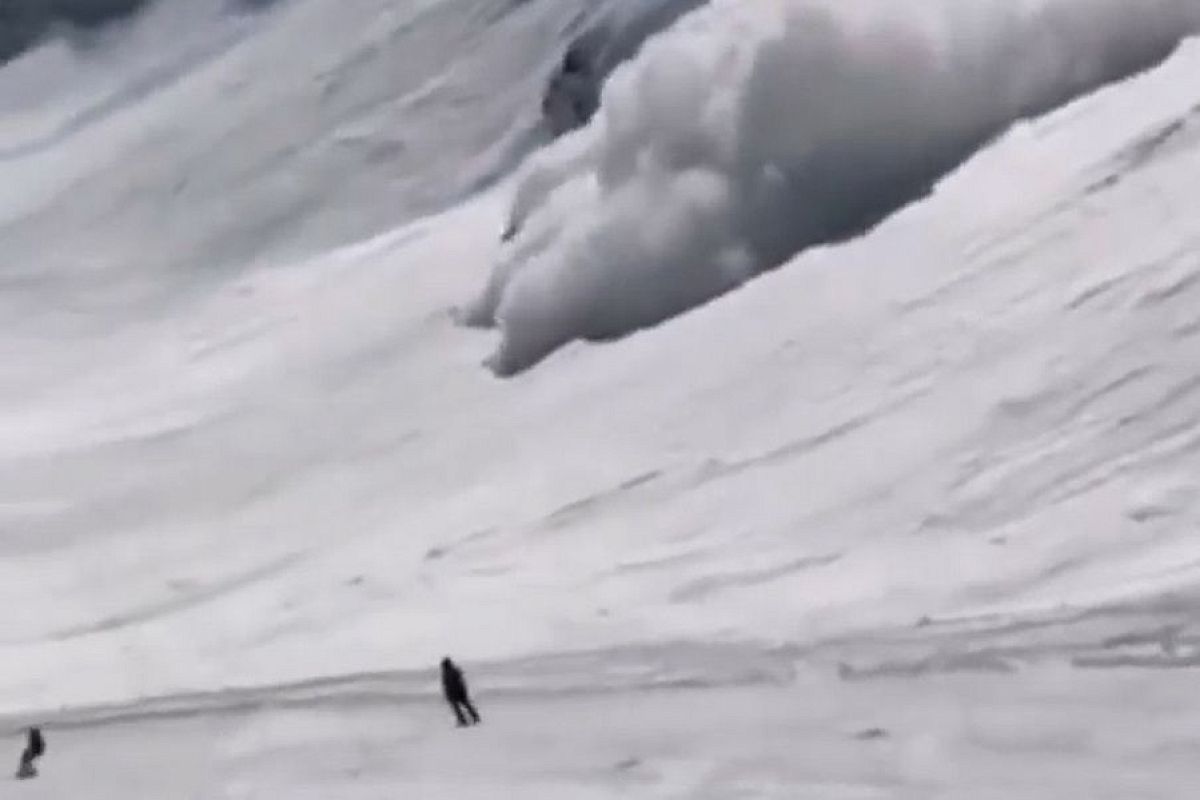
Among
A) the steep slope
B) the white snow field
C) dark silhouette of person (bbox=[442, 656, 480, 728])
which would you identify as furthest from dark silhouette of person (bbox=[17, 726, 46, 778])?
dark silhouette of person (bbox=[442, 656, 480, 728])

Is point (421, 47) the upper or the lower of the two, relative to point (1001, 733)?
upper

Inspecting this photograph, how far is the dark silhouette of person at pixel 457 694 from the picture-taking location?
29.1 m

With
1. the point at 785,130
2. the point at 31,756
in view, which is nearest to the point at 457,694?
the point at 31,756

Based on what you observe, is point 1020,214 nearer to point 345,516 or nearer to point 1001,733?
point 345,516

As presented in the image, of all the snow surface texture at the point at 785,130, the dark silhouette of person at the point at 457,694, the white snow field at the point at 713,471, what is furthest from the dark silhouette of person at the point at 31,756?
the snow surface texture at the point at 785,130

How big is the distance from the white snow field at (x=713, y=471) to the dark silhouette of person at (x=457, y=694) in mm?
356

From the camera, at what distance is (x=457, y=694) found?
97.2 ft

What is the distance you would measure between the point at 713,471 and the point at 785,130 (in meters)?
17.1

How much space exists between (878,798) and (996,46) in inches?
1426

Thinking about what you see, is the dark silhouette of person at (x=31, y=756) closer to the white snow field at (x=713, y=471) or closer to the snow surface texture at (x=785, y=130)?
the white snow field at (x=713, y=471)

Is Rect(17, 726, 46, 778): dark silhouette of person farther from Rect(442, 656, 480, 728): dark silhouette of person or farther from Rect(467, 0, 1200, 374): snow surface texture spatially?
Rect(467, 0, 1200, 374): snow surface texture

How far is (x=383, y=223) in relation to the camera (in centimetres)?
9362

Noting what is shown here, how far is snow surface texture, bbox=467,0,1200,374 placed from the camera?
2140 inches

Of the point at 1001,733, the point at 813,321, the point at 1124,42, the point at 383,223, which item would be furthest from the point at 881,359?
the point at 383,223
